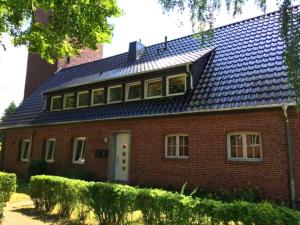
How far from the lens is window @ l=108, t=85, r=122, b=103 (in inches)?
704

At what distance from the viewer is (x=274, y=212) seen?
539cm

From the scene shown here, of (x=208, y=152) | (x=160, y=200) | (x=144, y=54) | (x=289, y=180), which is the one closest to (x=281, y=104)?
(x=289, y=180)

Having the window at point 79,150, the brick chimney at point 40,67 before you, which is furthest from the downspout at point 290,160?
the brick chimney at point 40,67

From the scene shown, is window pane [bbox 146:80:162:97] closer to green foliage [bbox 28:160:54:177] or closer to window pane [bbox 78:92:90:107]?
window pane [bbox 78:92:90:107]

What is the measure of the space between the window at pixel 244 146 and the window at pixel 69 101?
11.3 meters

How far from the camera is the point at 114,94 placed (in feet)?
59.8

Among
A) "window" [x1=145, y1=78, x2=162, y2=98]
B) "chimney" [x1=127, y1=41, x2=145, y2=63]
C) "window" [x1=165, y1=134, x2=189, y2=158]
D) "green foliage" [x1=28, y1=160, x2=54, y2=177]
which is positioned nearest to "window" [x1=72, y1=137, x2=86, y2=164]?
"green foliage" [x1=28, y1=160, x2=54, y2=177]

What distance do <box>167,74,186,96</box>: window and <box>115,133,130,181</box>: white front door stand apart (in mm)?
3153

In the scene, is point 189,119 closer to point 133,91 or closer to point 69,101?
point 133,91

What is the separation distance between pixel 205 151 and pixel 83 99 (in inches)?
381

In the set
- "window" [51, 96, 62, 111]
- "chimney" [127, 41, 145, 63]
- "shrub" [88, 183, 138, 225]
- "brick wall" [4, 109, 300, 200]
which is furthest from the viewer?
"window" [51, 96, 62, 111]

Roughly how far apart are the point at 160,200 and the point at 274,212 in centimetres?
244

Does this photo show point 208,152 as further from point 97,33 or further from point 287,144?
point 97,33

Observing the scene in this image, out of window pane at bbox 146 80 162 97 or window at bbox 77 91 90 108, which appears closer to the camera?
window pane at bbox 146 80 162 97
